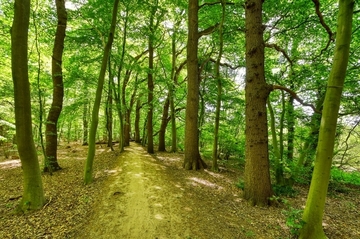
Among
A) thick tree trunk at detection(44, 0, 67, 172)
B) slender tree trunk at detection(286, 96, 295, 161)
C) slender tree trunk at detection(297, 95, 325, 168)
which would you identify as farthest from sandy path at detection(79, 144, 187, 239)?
slender tree trunk at detection(286, 96, 295, 161)

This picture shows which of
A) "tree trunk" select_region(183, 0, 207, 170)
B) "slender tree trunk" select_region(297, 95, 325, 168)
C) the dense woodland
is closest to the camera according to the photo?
the dense woodland

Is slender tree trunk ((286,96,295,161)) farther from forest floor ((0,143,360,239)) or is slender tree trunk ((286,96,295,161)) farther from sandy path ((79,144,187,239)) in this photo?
sandy path ((79,144,187,239))

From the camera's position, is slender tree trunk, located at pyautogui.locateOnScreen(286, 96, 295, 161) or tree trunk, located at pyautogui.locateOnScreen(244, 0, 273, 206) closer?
tree trunk, located at pyautogui.locateOnScreen(244, 0, 273, 206)

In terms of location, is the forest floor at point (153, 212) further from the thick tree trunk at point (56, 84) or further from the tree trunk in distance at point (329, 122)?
the thick tree trunk at point (56, 84)

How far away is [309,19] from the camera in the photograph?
652 centimetres

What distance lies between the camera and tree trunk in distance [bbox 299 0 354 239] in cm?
304

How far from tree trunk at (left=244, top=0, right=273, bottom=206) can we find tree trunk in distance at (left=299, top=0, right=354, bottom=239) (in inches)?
66.3

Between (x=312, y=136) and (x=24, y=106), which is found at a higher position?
(x=24, y=106)

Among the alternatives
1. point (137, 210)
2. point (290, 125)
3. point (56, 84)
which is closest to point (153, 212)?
point (137, 210)

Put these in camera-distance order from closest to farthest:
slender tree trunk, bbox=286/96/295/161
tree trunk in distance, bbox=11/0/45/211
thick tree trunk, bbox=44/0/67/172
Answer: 1. tree trunk in distance, bbox=11/0/45/211
2. slender tree trunk, bbox=286/96/295/161
3. thick tree trunk, bbox=44/0/67/172

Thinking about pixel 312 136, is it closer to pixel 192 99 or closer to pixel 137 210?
pixel 192 99

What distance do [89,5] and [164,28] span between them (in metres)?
5.72

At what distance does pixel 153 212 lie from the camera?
4258mm

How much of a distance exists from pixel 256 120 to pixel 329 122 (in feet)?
6.53
